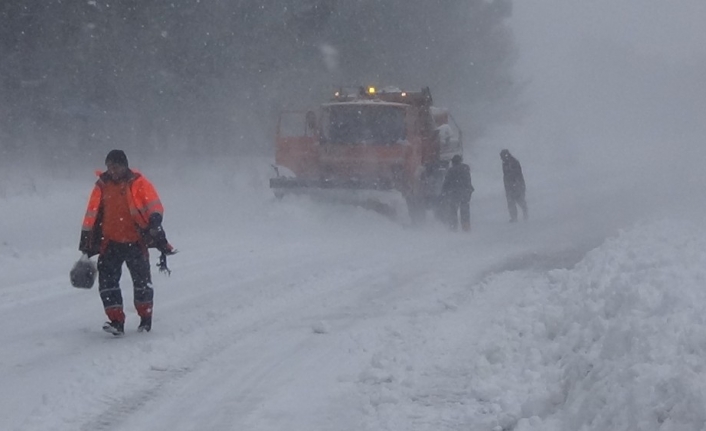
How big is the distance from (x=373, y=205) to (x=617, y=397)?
38.4 feet

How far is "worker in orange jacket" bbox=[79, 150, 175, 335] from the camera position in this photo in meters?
7.61

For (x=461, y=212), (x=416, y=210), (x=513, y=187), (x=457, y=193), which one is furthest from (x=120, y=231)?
(x=513, y=187)

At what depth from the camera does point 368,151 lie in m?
16.7

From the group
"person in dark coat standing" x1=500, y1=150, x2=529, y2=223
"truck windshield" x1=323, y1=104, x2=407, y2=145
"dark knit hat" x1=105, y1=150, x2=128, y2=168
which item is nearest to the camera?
"dark knit hat" x1=105, y1=150, x2=128, y2=168

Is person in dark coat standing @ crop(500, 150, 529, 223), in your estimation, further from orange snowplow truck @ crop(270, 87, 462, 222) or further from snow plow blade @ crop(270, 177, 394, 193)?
snow plow blade @ crop(270, 177, 394, 193)

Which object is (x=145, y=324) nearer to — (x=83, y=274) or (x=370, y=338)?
(x=83, y=274)

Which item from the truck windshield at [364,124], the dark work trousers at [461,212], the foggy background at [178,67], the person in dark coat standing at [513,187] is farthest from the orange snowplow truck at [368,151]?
the foggy background at [178,67]

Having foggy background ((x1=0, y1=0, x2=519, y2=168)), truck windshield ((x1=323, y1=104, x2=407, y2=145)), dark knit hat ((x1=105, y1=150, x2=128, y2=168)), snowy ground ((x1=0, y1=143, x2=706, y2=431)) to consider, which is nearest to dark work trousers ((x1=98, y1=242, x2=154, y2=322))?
snowy ground ((x1=0, y1=143, x2=706, y2=431))

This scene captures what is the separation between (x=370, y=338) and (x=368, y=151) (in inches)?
368

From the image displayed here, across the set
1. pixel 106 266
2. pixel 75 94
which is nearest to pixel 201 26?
pixel 75 94

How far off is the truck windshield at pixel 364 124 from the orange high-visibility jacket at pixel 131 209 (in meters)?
Result: 9.54

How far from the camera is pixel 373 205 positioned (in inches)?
639

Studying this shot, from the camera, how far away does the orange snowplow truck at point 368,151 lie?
1648 cm

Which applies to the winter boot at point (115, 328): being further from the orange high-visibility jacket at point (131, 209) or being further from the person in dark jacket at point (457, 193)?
the person in dark jacket at point (457, 193)
